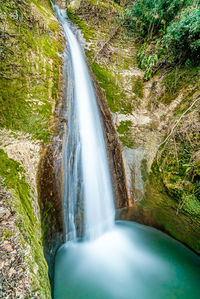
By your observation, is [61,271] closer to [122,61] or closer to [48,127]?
[48,127]

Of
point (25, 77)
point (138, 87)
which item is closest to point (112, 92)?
point (138, 87)

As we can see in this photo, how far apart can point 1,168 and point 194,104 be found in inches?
185

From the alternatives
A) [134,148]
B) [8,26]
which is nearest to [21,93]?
[8,26]

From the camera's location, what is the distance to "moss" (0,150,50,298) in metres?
1.90

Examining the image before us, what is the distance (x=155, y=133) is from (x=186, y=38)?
3.09 metres

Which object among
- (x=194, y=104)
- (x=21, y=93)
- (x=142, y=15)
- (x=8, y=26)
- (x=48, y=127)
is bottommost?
(x=48, y=127)

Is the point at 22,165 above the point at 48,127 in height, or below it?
below

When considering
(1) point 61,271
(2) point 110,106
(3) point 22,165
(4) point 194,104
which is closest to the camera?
(3) point 22,165

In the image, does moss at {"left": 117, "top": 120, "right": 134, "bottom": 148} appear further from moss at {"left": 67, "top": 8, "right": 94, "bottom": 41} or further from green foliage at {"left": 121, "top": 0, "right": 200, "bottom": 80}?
moss at {"left": 67, "top": 8, "right": 94, "bottom": 41}

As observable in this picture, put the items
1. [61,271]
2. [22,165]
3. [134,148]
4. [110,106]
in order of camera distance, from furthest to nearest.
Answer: [110,106] → [134,148] → [61,271] → [22,165]

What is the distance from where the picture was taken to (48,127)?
380cm

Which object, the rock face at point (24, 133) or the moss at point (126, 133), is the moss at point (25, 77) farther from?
the moss at point (126, 133)

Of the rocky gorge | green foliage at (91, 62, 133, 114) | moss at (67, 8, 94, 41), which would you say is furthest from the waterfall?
moss at (67, 8, 94, 41)

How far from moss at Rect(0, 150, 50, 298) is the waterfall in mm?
1170
